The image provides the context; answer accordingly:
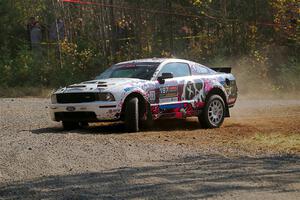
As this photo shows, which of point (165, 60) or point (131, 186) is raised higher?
point (165, 60)

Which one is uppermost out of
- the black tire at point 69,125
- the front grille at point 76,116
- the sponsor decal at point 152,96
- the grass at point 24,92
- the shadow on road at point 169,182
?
the sponsor decal at point 152,96

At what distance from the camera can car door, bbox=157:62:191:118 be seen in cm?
1254

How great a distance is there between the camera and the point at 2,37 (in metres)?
28.2

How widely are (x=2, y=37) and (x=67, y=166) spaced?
21.2 metres

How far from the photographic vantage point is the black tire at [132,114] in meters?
11.8

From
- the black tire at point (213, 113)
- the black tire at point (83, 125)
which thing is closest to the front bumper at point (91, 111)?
the black tire at point (83, 125)

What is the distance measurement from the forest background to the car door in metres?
11.9

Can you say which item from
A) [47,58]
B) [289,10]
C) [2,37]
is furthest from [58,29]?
[289,10]

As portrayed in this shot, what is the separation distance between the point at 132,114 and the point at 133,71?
55.9 inches

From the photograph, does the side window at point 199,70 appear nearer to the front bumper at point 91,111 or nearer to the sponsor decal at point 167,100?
the sponsor decal at point 167,100

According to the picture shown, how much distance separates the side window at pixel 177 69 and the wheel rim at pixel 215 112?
83 cm

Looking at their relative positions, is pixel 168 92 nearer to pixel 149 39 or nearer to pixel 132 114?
pixel 132 114

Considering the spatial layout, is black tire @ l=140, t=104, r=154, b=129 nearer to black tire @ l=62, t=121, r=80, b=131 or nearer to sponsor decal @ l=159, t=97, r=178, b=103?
sponsor decal @ l=159, t=97, r=178, b=103

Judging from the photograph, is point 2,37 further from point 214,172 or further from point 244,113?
point 214,172
